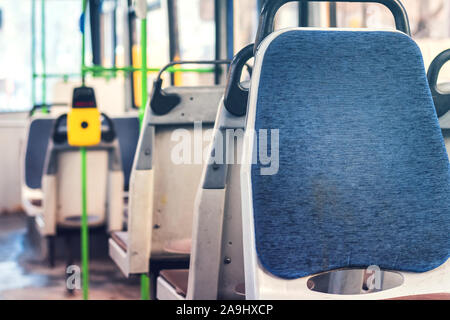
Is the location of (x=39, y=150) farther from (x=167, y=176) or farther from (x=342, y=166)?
(x=342, y=166)

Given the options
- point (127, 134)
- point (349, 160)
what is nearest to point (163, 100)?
point (349, 160)

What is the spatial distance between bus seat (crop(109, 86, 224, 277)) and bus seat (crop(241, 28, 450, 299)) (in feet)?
3.88

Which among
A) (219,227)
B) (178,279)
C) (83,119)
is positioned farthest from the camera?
(83,119)

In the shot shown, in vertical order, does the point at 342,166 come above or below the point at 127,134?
above

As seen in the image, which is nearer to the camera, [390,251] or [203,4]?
[390,251]

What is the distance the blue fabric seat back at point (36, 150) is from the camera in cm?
457

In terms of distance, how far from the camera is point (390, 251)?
1304 millimetres

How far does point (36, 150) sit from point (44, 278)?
1.10 metres

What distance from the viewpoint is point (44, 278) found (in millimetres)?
3924

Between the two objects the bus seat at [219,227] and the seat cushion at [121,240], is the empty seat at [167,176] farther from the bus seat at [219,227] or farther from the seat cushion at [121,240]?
the bus seat at [219,227]

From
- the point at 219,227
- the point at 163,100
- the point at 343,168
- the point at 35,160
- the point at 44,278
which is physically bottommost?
the point at 44,278
